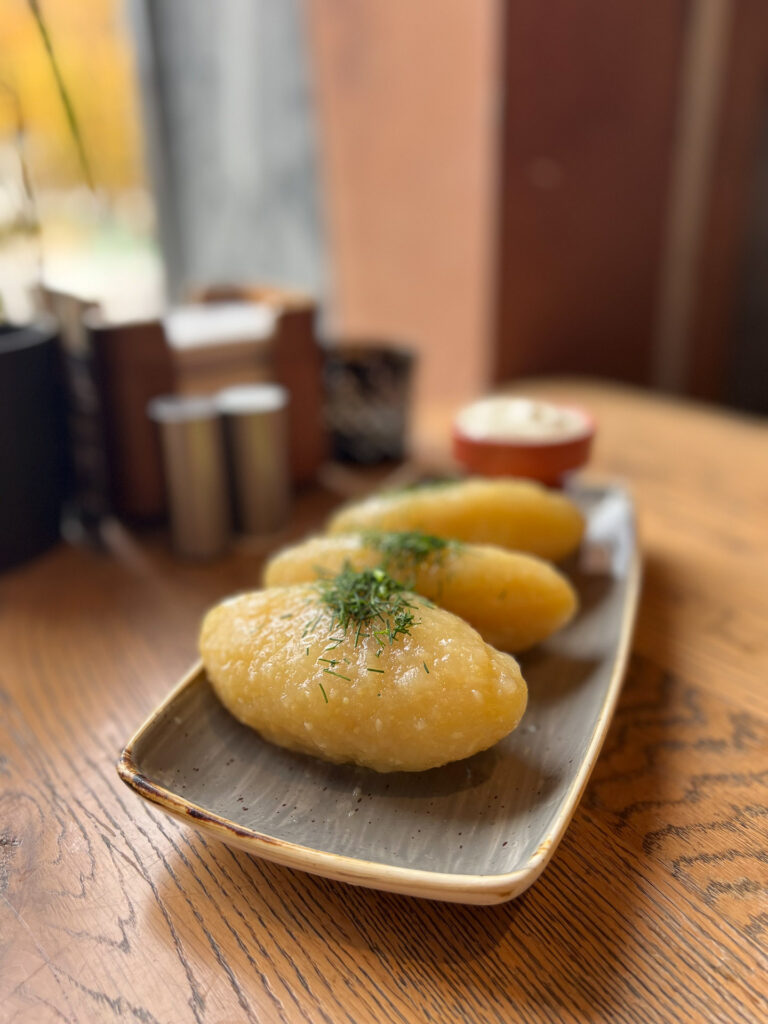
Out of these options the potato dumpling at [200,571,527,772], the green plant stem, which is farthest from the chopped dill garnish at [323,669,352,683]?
the green plant stem

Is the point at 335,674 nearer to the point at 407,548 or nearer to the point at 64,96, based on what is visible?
the point at 407,548

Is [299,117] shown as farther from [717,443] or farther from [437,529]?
[437,529]

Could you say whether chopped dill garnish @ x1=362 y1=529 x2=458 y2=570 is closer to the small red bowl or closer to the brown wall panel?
the small red bowl

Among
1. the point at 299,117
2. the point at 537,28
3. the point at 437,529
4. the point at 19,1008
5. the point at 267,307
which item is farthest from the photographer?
the point at 299,117

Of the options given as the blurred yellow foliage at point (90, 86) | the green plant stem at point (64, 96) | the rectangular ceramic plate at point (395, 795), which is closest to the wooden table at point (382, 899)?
the rectangular ceramic plate at point (395, 795)

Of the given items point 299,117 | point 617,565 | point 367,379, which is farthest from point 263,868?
point 299,117

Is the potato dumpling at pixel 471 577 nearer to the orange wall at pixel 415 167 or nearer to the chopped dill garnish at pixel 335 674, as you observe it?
the chopped dill garnish at pixel 335 674
